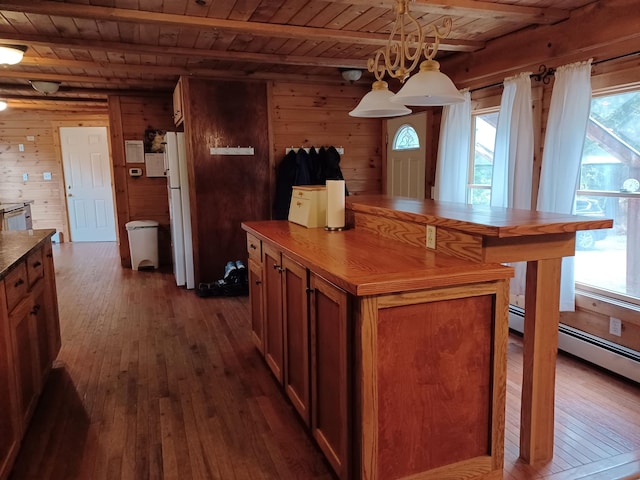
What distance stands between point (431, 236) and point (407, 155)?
317 centimetres

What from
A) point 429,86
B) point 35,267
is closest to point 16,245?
point 35,267

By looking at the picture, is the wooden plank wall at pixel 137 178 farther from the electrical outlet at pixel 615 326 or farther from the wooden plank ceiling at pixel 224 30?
the electrical outlet at pixel 615 326

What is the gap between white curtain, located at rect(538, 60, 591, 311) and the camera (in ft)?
9.55

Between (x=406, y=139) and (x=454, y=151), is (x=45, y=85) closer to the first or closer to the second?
(x=406, y=139)

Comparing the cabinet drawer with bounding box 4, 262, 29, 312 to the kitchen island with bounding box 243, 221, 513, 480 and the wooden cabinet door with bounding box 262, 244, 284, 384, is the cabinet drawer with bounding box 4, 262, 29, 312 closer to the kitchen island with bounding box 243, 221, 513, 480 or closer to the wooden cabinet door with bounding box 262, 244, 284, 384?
the wooden cabinet door with bounding box 262, 244, 284, 384

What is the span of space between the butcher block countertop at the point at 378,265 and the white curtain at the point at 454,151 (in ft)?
6.22

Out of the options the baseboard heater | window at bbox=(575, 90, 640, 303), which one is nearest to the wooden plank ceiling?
window at bbox=(575, 90, 640, 303)

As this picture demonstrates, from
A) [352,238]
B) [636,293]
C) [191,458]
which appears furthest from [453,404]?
[636,293]

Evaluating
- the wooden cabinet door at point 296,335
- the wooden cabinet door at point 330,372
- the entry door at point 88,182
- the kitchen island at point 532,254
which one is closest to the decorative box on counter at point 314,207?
the wooden cabinet door at point 296,335

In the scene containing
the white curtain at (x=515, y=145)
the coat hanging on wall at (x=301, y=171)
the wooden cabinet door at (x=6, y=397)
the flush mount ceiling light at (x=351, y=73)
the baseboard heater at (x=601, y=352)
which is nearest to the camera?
the wooden cabinet door at (x=6, y=397)

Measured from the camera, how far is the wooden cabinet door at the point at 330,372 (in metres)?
1.73

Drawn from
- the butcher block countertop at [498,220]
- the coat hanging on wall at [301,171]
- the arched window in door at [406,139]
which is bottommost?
the butcher block countertop at [498,220]

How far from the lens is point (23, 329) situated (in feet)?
7.63

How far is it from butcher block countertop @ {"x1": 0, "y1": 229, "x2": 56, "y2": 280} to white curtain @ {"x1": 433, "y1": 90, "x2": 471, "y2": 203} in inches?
122
